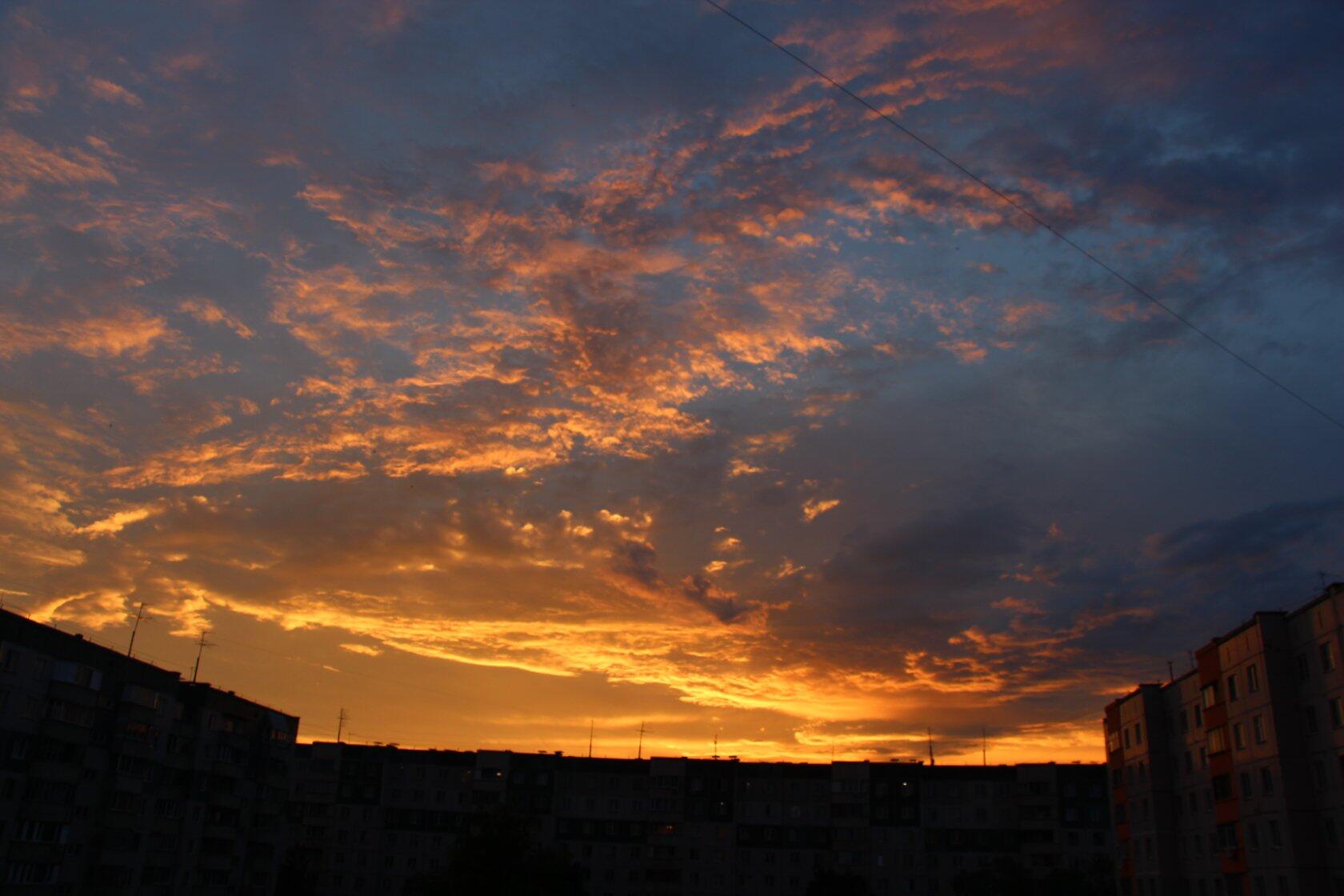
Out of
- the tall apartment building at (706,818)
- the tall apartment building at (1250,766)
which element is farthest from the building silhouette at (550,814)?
the tall apartment building at (1250,766)

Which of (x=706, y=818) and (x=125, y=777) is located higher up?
(x=706, y=818)

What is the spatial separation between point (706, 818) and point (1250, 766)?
286ft

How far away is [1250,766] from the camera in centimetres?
6272

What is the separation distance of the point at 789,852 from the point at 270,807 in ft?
213

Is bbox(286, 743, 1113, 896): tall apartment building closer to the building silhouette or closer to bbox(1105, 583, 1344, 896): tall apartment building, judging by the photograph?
the building silhouette

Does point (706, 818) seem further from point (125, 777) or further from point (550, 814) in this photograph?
point (125, 777)

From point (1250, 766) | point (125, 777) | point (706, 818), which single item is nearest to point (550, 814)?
point (706, 818)

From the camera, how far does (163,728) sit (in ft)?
306

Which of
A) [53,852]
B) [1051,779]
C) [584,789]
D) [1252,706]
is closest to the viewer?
[1252,706]

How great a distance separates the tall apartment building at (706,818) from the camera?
5197 inches

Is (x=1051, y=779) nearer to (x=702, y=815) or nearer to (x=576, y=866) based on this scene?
(x=702, y=815)

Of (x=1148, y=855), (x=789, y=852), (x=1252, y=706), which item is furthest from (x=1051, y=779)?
(x=1252, y=706)

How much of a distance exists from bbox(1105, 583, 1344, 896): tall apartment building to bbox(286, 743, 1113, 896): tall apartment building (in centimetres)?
5102

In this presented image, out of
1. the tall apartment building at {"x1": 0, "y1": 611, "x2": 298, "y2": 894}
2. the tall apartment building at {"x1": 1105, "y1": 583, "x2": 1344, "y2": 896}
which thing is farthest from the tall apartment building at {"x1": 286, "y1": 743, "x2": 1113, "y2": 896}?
the tall apartment building at {"x1": 1105, "y1": 583, "x2": 1344, "y2": 896}
